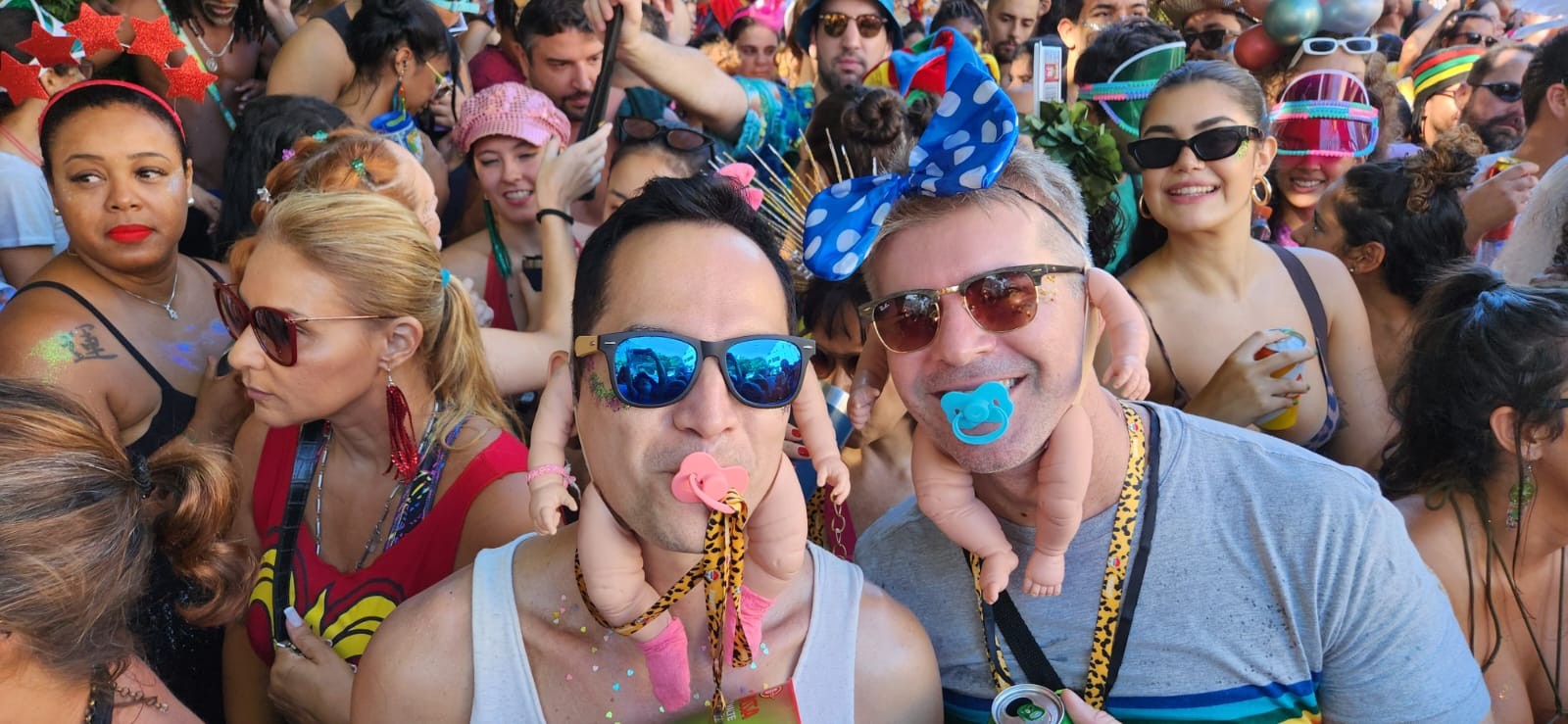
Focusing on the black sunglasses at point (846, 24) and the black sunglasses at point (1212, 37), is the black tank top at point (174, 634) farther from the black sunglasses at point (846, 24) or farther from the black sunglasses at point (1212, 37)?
the black sunglasses at point (1212, 37)

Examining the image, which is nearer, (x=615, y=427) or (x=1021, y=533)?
(x=615, y=427)

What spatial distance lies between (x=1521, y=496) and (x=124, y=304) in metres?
3.84

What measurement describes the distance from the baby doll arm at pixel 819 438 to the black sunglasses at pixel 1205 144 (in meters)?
2.06

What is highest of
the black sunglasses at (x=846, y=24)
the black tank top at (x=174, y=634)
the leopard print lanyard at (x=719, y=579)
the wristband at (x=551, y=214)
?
the black sunglasses at (x=846, y=24)

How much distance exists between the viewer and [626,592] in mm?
1679

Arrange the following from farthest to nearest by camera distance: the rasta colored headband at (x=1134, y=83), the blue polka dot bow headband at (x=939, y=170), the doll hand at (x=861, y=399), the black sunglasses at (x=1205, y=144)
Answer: the rasta colored headband at (x=1134, y=83) < the black sunglasses at (x=1205, y=144) < the doll hand at (x=861, y=399) < the blue polka dot bow headband at (x=939, y=170)

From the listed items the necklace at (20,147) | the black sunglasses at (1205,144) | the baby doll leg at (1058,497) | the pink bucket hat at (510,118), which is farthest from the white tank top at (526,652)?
the necklace at (20,147)

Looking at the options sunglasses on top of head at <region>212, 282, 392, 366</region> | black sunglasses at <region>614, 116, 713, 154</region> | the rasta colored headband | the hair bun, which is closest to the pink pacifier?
sunglasses on top of head at <region>212, 282, 392, 366</region>

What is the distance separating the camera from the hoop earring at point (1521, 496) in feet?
8.46

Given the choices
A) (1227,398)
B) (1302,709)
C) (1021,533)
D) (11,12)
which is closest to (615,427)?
(1021,533)

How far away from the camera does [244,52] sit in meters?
5.01

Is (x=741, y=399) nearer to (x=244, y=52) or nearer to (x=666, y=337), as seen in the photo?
(x=666, y=337)

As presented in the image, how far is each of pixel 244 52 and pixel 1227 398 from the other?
452 centimetres

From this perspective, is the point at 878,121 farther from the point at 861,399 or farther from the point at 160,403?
the point at 160,403
